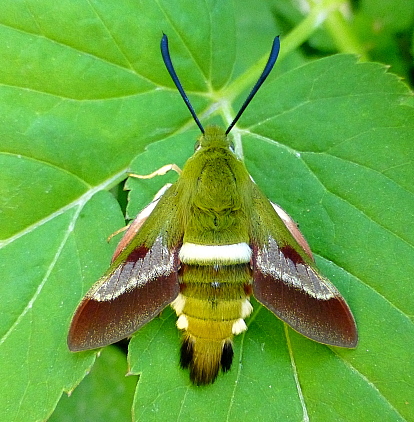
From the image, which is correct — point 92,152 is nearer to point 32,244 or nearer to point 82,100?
point 82,100

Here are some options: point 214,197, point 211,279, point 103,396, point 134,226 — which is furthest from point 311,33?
point 103,396

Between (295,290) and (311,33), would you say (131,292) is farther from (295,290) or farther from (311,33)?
(311,33)

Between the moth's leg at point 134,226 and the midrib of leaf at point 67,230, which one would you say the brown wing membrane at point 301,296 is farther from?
the midrib of leaf at point 67,230

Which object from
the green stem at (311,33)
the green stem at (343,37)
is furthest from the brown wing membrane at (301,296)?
the green stem at (343,37)

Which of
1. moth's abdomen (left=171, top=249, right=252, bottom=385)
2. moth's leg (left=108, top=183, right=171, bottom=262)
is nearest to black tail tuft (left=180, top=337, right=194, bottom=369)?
moth's abdomen (left=171, top=249, right=252, bottom=385)

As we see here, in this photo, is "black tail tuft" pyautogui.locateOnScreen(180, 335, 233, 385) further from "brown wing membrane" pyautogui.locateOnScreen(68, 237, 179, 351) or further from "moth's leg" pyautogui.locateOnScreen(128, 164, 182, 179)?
"moth's leg" pyautogui.locateOnScreen(128, 164, 182, 179)
